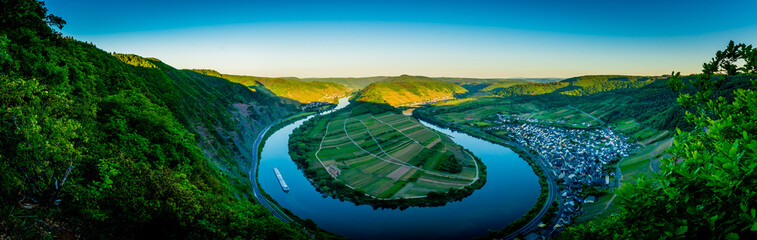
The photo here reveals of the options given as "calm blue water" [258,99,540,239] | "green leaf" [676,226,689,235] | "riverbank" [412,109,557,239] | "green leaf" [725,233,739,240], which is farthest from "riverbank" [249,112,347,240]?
"green leaf" [725,233,739,240]

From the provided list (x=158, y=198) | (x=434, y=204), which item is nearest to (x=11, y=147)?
(x=158, y=198)

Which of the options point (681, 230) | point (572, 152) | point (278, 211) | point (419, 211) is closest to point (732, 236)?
point (681, 230)

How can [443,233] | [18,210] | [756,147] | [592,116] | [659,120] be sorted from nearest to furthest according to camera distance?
[756,147]
[18,210]
[443,233]
[659,120]
[592,116]

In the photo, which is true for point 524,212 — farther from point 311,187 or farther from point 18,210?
point 18,210

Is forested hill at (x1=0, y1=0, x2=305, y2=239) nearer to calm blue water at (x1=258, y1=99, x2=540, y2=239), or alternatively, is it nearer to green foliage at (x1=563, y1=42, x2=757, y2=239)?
green foliage at (x1=563, y1=42, x2=757, y2=239)

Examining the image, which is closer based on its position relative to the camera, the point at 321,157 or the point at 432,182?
the point at 432,182

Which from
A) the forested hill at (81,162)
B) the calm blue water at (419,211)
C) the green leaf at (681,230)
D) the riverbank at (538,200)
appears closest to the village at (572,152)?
the riverbank at (538,200)

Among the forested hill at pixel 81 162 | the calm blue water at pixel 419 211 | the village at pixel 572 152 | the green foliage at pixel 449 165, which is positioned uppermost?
the forested hill at pixel 81 162

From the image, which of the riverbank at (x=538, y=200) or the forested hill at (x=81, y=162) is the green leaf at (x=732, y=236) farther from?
the riverbank at (x=538, y=200)
